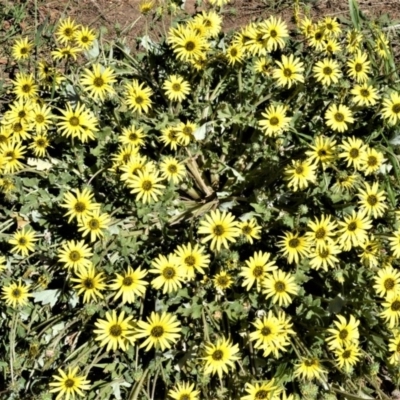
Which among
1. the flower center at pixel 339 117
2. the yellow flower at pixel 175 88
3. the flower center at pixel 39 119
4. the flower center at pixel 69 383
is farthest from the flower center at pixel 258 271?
the flower center at pixel 39 119

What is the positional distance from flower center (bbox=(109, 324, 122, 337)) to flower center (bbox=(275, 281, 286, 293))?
0.93m

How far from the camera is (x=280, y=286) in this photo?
3541 millimetres

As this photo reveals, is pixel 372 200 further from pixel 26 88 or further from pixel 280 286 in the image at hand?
pixel 26 88

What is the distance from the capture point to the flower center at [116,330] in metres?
3.54

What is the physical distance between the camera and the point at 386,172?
4.13 meters

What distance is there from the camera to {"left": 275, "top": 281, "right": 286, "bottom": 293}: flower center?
3.53 m

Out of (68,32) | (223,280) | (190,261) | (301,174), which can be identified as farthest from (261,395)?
(68,32)

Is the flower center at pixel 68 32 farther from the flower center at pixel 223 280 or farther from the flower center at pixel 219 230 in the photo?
the flower center at pixel 223 280

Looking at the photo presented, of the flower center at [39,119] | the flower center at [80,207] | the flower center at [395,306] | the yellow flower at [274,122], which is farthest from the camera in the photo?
the flower center at [39,119]

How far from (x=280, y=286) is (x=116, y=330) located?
3.21 feet

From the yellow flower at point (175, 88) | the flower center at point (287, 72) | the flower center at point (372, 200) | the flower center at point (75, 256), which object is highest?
the flower center at point (287, 72)

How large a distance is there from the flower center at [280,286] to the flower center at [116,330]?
3.06 ft

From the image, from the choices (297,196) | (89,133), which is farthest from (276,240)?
(89,133)

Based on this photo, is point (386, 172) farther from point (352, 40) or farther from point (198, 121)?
point (198, 121)
